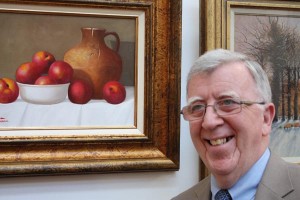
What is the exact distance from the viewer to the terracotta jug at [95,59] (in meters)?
1.23

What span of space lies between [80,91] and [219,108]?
20.0 inches

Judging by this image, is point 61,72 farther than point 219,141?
Yes

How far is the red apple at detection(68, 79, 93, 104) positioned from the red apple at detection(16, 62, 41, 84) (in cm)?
11

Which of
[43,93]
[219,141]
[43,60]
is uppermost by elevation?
[43,60]

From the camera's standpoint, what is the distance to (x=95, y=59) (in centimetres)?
124

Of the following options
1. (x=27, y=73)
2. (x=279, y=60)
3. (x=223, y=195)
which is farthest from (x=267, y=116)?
(x=27, y=73)

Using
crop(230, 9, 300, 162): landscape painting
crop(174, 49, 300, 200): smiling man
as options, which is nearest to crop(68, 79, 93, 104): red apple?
crop(174, 49, 300, 200): smiling man

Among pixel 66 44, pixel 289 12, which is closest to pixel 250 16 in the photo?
pixel 289 12

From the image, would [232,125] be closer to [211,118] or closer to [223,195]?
[211,118]

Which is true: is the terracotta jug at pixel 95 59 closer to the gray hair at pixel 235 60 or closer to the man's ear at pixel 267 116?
the gray hair at pixel 235 60

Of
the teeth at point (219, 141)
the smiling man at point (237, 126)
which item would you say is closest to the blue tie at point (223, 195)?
the smiling man at point (237, 126)

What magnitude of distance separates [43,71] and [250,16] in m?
0.69

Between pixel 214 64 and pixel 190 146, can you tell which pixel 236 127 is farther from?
pixel 190 146

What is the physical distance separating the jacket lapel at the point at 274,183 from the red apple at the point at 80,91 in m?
0.58
